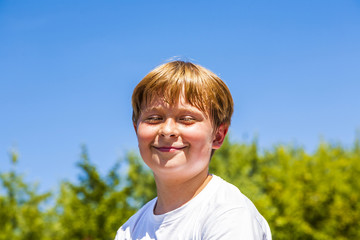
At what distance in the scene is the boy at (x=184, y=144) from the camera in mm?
2646

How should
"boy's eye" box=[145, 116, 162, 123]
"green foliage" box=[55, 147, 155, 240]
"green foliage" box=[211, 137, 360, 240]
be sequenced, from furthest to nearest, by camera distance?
"green foliage" box=[211, 137, 360, 240], "green foliage" box=[55, 147, 155, 240], "boy's eye" box=[145, 116, 162, 123]

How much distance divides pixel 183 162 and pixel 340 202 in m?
15.8

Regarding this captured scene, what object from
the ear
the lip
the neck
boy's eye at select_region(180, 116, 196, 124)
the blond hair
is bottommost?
the neck

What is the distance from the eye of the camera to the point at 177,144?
2682mm

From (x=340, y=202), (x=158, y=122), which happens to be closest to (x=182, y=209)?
(x=158, y=122)

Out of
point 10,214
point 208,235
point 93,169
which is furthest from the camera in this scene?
point 10,214

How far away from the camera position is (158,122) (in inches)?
108

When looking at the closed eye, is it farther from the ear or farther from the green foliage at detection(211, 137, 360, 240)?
the green foliage at detection(211, 137, 360, 240)

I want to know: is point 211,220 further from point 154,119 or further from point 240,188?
point 240,188

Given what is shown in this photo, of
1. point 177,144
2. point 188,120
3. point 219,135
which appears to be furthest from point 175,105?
point 219,135

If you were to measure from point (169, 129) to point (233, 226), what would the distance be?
2.30ft

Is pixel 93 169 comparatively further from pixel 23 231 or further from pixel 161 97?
pixel 161 97

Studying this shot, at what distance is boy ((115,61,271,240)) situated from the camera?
265 centimetres

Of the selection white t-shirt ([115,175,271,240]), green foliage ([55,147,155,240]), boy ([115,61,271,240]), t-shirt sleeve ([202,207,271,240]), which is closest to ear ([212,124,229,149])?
boy ([115,61,271,240])
